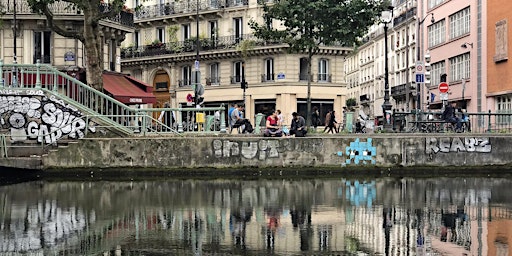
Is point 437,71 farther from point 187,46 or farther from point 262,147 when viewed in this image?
point 262,147

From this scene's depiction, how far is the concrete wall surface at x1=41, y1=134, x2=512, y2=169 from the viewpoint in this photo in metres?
25.4

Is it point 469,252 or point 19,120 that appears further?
point 19,120

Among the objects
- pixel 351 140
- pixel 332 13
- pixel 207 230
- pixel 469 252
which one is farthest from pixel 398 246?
pixel 332 13

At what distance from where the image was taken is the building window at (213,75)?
6097 cm

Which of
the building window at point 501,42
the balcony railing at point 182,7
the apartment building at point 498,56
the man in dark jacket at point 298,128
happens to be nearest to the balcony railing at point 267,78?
the balcony railing at point 182,7

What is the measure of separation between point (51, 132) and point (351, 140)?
1119cm

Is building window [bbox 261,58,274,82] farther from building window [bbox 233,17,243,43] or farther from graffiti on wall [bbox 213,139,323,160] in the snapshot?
graffiti on wall [bbox 213,139,323,160]

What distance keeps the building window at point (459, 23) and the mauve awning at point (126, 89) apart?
27.3 meters

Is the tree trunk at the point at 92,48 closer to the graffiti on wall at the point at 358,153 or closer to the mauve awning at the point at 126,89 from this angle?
the mauve awning at the point at 126,89

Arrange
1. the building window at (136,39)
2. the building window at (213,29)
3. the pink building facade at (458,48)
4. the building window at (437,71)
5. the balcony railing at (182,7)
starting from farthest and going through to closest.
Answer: the building window at (136,39) < the building window at (437,71) < the building window at (213,29) < the balcony railing at (182,7) < the pink building facade at (458,48)

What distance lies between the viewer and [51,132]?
26.0 meters

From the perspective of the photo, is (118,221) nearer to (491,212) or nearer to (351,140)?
(491,212)

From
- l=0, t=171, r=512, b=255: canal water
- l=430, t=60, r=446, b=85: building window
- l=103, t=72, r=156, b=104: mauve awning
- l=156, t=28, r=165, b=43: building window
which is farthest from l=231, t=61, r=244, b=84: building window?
l=0, t=171, r=512, b=255: canal water

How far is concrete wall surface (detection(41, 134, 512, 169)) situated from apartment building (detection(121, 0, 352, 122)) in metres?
29.9
